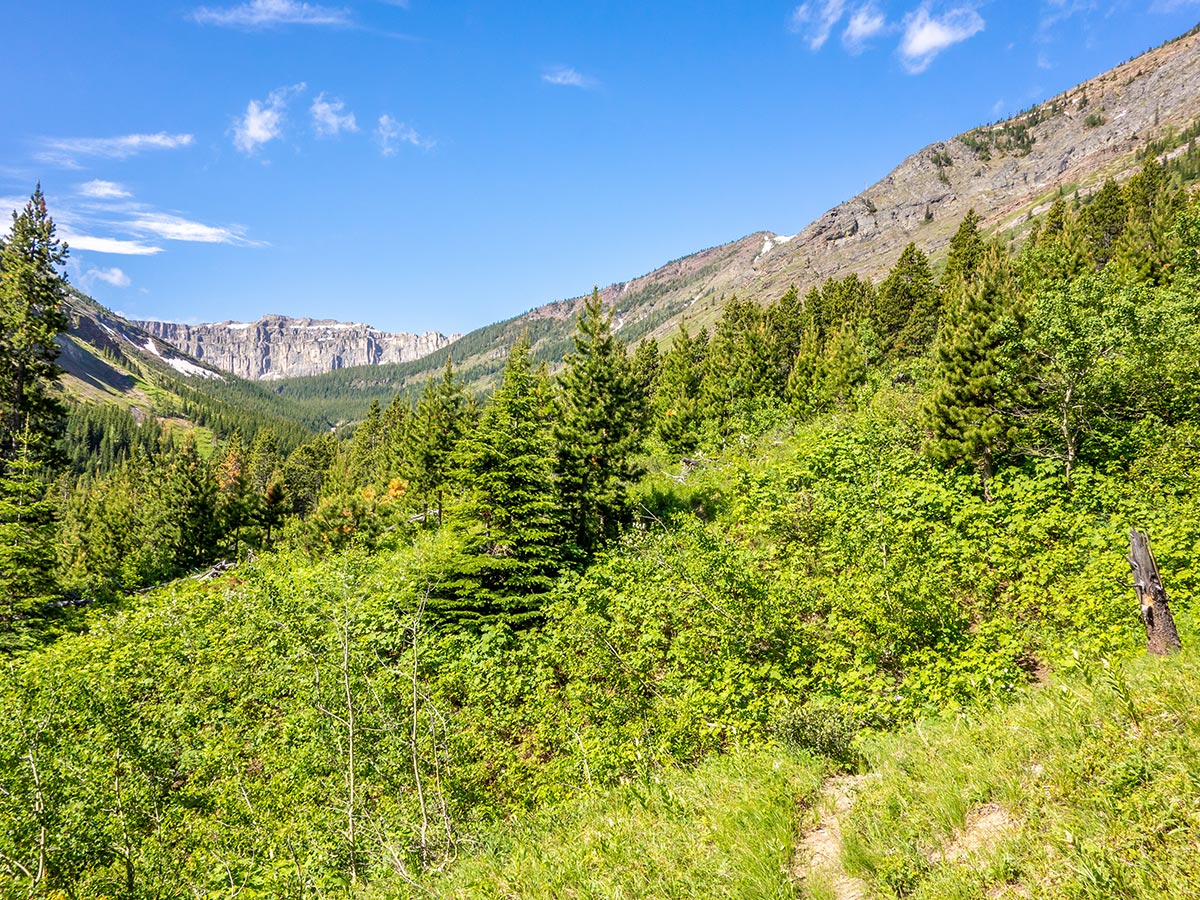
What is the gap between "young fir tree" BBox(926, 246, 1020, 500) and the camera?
1697cm

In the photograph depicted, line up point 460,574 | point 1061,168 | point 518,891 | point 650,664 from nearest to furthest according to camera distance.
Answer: point 518,891, point 650,664, point 460,574, point 1061,168

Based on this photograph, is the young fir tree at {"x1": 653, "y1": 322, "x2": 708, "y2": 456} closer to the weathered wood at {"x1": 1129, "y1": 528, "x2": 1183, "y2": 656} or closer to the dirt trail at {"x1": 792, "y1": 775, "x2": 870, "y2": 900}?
the weathered wood at {"x1": 1129, "y1": 528, "x2": 1183, "y2": 656}

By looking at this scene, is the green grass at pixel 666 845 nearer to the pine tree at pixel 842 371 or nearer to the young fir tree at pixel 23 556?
the young fir tree at pixel 23 556

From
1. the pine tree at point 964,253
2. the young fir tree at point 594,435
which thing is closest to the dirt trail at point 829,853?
the young fir tree at point 594,435

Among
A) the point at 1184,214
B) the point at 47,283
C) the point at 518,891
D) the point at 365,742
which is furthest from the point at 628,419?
the point at 1184,214

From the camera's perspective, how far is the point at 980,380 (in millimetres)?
17469

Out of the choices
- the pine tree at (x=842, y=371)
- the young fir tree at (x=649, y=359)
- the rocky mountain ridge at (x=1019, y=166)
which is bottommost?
the pine tree at (x=842, y=371)

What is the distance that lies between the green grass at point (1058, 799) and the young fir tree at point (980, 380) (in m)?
14.0

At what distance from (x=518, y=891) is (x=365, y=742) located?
6.11 m

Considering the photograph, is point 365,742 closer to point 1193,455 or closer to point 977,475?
point 977,475

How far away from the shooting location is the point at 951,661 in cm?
787

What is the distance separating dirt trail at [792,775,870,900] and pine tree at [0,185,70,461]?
28.8 m

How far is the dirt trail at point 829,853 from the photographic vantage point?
3.86 m

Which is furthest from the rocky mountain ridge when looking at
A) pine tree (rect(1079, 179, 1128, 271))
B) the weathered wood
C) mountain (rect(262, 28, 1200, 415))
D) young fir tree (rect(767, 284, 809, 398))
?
the weathered wood
